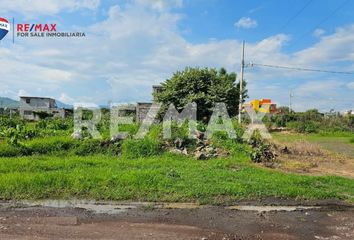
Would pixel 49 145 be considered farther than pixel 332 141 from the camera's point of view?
No

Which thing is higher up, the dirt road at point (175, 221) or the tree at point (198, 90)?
the tree at point (198, 90)

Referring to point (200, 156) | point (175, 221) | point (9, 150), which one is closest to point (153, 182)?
point (175, 221)

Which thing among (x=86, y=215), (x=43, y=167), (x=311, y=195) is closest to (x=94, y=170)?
(x=43, y=167)

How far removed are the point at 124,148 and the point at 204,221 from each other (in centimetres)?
698

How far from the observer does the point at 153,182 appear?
8.50m

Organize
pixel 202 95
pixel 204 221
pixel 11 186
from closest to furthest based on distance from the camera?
1. pixel 204 221
2. pixel 11 186
3. pixel 202 95

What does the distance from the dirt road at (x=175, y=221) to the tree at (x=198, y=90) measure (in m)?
17.3

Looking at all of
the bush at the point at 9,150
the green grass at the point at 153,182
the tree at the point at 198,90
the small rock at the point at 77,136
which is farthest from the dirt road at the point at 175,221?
the tree at the point at 198,90

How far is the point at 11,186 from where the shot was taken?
25.8 feet

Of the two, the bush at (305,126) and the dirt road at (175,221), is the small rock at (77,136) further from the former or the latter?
the bush at (305,126)

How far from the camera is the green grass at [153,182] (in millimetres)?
7770

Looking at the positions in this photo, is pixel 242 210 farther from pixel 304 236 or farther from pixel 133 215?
pixel 133 215

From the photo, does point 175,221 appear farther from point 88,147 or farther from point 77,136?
point 77,136

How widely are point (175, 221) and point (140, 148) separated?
22.2 feet
